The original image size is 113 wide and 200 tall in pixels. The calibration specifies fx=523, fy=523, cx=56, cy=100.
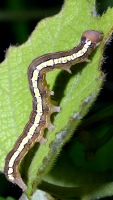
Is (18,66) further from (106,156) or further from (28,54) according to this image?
(106,156)

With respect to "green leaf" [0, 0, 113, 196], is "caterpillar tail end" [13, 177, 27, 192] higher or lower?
lower

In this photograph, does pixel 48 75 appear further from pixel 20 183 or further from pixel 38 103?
pixel 20 183

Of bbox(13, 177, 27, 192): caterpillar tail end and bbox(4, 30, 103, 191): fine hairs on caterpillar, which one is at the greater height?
bbox(4, 30, 103, 191): fine hairs on caterpillar

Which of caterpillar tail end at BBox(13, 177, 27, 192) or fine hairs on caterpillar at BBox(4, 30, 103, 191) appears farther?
fine hairs on caterpillar at BBox(4, 30, 103, 191)

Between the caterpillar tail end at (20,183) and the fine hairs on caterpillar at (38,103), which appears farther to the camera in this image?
the fine hairs on caterpillar at (38,103)

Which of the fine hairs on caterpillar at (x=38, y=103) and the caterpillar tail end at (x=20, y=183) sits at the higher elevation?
the fine hairs on caterpillar at (x=38, y=103)
